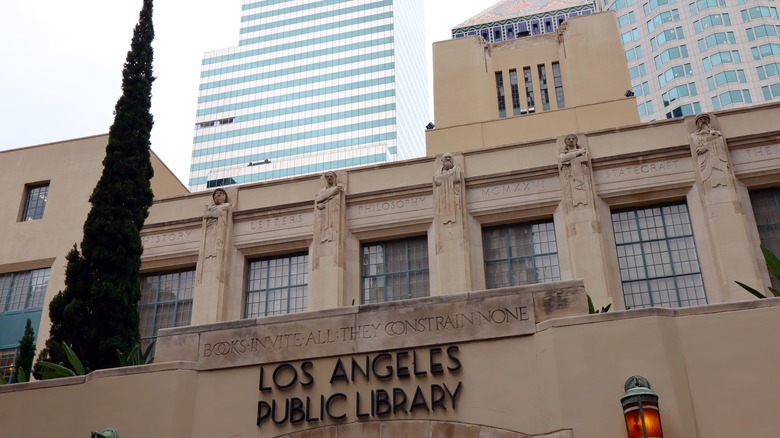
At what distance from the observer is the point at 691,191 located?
74.2 ft

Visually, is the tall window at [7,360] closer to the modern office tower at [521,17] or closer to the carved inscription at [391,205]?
the carved inscription at [391,205]

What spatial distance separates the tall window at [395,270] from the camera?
77.7 ft

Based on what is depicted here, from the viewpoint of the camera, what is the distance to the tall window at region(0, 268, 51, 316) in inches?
1072

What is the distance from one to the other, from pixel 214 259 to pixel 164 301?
2547mm

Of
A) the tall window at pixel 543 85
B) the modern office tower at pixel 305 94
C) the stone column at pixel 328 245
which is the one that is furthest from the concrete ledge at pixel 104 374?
the modern office tower at pixel 305 94

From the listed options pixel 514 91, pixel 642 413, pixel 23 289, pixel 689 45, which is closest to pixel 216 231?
pixel 23 289

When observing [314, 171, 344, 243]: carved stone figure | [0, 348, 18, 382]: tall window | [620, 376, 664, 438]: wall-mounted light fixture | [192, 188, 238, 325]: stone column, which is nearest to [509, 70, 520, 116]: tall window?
[314, 171, 344, 243]: carved stone figure

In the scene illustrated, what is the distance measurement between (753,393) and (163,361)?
28.6ft

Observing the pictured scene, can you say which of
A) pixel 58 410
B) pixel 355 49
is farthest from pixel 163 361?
pixel 355 49

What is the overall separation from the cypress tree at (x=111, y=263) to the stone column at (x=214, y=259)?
499 cm

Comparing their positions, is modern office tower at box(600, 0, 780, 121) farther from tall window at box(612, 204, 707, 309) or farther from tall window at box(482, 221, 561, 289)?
tall window at box(482, 221, 561, 289)

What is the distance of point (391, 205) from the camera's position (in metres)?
24.7

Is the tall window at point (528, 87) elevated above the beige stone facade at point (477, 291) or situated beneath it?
elevated above

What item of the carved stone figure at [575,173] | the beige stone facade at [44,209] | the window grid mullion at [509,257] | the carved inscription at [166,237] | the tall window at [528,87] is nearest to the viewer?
the carved stone figure at [575,173]
